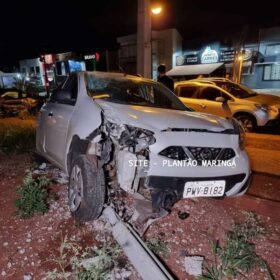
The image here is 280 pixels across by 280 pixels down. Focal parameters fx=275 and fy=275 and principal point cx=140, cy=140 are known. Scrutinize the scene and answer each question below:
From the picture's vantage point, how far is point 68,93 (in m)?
3.65

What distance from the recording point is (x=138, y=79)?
14.5 ft

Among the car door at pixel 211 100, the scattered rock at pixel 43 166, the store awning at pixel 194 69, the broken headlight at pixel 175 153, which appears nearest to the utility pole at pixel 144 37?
the car door at pixel 211 100

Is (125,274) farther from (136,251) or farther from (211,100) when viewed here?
(211,100)

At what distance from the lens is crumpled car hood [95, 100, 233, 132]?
107 inches

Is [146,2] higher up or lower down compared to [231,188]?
higher up

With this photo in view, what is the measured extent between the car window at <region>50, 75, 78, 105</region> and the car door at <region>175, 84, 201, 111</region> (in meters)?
5.05

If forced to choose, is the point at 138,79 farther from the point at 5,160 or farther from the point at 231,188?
the point at 5,160

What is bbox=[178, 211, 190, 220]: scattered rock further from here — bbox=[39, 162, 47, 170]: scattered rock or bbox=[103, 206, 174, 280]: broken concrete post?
bbox=[39, 162, 47, 170]: scattered rock

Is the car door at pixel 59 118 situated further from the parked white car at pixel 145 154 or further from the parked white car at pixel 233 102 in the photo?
the parked white car at pixel 233 102

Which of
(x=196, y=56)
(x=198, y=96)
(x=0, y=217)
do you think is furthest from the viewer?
(x=196, y=56)

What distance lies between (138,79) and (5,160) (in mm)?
3051

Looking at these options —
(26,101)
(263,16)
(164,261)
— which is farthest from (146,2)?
(263,16)

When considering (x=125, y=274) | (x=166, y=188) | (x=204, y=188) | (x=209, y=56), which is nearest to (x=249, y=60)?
(x=209, y=56)

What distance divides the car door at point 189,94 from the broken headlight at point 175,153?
20.1ft
